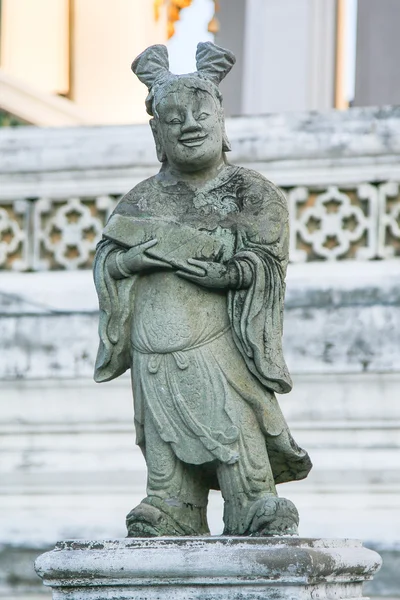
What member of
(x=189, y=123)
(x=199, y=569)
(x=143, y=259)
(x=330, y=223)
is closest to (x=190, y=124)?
(x=189, y=123)

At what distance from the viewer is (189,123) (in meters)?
6.29

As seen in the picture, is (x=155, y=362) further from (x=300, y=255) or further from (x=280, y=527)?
(x=300, y=255)

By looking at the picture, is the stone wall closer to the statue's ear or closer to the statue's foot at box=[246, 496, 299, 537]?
the statue's foot at box=[246, 496, 299, 537]

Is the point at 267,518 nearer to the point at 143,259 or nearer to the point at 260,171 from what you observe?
the point at 143,259

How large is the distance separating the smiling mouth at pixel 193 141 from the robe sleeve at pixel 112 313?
1.34 feet

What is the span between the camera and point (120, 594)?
5949 mm

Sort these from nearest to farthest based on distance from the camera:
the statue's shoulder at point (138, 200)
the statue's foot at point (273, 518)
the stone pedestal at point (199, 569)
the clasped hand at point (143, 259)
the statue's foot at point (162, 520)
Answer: the stone pedestal at point (199, 569) < the statue's foot at point (273, 518) < the statue's foot at point (162, 520) < the clasped hand at point (143, 259) < the statue's shoulder at point (138, 200)

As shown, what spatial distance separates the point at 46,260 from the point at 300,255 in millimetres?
1244

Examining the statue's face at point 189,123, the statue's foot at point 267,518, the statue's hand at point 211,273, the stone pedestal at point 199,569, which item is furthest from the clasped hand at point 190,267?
the stone pedestal at point 199,569

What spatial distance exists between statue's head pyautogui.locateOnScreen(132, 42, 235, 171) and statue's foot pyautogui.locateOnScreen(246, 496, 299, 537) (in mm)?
1158

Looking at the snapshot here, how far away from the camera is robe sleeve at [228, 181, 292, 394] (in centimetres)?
618

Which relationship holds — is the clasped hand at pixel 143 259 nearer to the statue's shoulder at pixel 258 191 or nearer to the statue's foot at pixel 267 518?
the statue's shoulder at pixel 258 191

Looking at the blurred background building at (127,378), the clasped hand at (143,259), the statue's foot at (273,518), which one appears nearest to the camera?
the statue's foot at (273,518)

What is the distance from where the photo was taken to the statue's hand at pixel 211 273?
6184 millimetres
